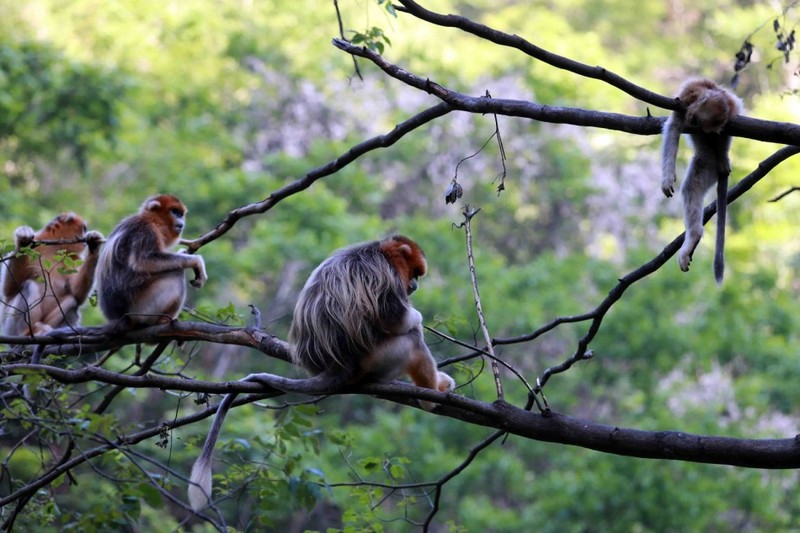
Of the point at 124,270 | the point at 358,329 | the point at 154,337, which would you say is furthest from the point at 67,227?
the point at 358,329

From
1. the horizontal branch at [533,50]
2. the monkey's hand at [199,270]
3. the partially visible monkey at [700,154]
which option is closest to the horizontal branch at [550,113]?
the horizontal branch at [533,50]

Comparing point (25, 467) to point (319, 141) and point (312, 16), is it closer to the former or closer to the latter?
point (319, 141)

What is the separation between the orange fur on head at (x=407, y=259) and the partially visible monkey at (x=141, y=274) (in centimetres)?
136

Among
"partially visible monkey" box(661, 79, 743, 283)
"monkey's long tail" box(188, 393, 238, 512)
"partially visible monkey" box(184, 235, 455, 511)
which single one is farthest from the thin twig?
"monkey's long tail" box(188, 393, 238, 512)

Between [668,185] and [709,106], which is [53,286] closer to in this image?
[668,185]

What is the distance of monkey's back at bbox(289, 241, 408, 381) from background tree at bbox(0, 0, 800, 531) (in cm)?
20

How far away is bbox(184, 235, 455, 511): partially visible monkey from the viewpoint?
4598 millimetres

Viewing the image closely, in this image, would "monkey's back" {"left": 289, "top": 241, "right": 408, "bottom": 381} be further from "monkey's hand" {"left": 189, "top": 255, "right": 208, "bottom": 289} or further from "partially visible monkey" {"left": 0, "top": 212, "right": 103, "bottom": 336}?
"partially visible monkey" {"left": 0, "top": 212, "right": 103, "bottom": 336}

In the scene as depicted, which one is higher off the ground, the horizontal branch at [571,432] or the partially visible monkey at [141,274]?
the partially visible monkey at [141,274]

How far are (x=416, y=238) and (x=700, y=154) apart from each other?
10.5 meters

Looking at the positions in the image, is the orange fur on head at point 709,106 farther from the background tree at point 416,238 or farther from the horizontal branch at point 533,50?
the horizontal branch at point 533,50

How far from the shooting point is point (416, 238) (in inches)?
615

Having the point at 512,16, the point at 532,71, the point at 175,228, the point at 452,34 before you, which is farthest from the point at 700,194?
the point at 512,16

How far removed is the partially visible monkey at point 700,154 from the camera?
4406 millimetres
